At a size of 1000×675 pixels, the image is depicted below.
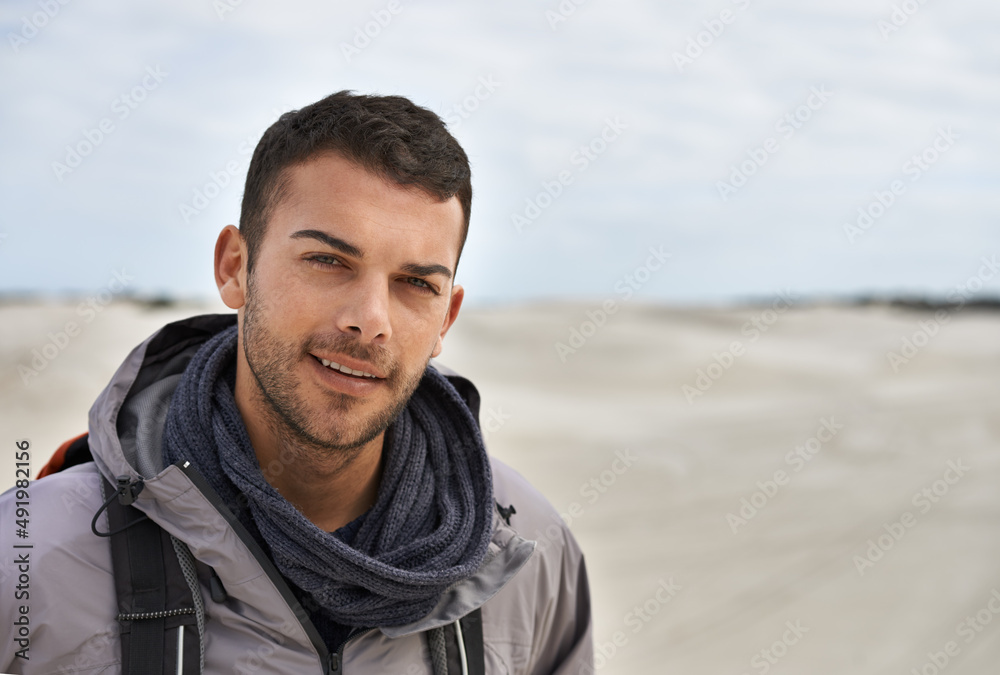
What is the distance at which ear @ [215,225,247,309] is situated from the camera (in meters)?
2.29

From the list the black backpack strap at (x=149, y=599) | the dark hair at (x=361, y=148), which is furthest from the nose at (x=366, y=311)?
the black backpack strap at (x=149, y=599)

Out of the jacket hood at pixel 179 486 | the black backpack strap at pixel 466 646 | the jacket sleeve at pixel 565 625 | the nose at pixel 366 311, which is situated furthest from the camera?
the jacket sleeve at pixel 565 625

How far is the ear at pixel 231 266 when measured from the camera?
229 cm

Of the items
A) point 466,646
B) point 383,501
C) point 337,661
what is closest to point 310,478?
point 383,501

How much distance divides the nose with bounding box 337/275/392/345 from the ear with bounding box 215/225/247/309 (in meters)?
0.37

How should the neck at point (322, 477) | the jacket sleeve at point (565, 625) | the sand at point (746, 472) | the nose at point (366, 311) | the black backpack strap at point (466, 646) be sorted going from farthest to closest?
the sand at point (746, 472) → the jacket sleeve at point (565, 625) → the neck at point (322, 477) → the black backpack strap at point (466, 646) → the nose at point (366, 311)

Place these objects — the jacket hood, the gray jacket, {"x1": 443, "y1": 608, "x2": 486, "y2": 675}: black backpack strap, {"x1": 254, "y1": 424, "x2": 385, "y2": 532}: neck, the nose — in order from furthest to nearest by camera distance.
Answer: {"x1": 254, "y1": 424, "x2": 385, "y2": 532}: neck
{"x1": 443, "y1": 608, "x2": 486, "y2": 675}: black backpack strap
the nose
the jacket hood
the gray jacket

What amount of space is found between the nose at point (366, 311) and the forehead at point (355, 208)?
0.31 ft

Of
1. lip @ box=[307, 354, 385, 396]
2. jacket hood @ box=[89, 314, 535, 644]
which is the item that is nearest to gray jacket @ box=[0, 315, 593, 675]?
jacket hood @ box=[89, 314, 535, 644]

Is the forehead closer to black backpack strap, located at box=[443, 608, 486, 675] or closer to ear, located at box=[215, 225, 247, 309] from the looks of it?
ear, located at box=[215, 225, 247, 309]

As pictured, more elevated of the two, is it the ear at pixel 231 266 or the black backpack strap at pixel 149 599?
the ear at pixel 231 266

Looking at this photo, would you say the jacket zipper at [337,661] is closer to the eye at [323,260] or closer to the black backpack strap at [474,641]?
the black backpack strap at [474,641]

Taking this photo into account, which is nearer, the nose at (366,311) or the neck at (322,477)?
the nose at (366,311)

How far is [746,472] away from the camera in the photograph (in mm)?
10375
